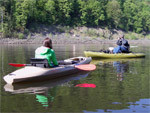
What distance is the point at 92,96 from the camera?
30.3 ft

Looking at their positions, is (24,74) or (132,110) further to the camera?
(24,74)

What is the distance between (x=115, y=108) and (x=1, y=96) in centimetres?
379

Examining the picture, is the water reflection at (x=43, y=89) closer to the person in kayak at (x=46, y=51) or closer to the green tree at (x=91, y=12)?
the person in kayak at (x=46, y=51)

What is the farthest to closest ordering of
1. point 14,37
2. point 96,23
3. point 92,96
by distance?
point 96,23
point 14,37
point 92,96

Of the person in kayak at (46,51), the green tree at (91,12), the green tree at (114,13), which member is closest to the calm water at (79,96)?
the person in kayak at (46,51)

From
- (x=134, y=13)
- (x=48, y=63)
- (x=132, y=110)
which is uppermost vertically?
(x=134, y=13)

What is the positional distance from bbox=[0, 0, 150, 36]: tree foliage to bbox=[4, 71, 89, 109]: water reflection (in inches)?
1749

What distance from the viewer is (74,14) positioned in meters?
77.1

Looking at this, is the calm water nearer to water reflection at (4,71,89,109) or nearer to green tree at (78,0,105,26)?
water reflection at (4,71,89,109)

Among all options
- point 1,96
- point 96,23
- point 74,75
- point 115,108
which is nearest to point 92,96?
point 115,108

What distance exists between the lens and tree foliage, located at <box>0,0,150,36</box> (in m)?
61.2

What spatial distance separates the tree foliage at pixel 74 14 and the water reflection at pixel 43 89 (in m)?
44.4

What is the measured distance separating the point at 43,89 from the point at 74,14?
67807 mm

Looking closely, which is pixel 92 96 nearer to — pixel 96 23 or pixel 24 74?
pixel 24 74
